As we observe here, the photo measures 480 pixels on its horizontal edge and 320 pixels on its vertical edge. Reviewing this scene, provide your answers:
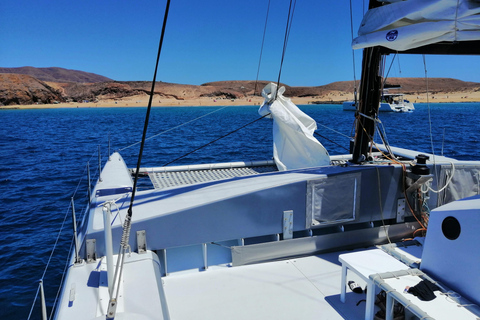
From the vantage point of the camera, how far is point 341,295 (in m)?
3.28

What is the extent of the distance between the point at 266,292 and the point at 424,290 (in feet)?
4.74

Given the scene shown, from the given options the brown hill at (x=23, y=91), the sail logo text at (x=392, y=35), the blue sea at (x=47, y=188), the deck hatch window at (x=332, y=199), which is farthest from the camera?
the brown hill at (x=23, y=91)

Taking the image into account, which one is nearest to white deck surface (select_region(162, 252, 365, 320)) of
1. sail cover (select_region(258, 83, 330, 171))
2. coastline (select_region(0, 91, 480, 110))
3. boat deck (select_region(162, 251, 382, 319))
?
boat deck (select_region(162, 251, 382, 319))

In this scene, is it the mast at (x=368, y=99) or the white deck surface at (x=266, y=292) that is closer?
the white deck surface at (x=266, y=292)

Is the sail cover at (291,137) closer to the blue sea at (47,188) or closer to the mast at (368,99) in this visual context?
the blue sea at (47,188)

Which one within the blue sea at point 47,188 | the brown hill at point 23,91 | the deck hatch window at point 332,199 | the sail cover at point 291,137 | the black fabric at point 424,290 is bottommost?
the blue sea at point 47,188

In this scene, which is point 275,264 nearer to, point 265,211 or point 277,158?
point 265,211

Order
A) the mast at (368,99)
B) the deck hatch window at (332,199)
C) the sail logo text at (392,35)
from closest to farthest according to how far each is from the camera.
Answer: the sail logo text at (392,35), the deck hatch window at (332,199), the mast at (368,99)

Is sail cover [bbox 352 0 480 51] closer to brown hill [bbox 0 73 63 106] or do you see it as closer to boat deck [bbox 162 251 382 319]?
boat deck [bbox 162 251 382 319]

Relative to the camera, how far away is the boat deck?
10.3 ft

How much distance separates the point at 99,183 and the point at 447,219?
153 inches

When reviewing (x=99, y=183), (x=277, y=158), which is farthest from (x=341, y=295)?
(x=277, y=158)

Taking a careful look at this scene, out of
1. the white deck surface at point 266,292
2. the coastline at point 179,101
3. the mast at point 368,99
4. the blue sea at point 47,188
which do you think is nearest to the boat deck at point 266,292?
the white deck surface at point 266,292

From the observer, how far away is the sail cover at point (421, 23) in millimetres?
3217
